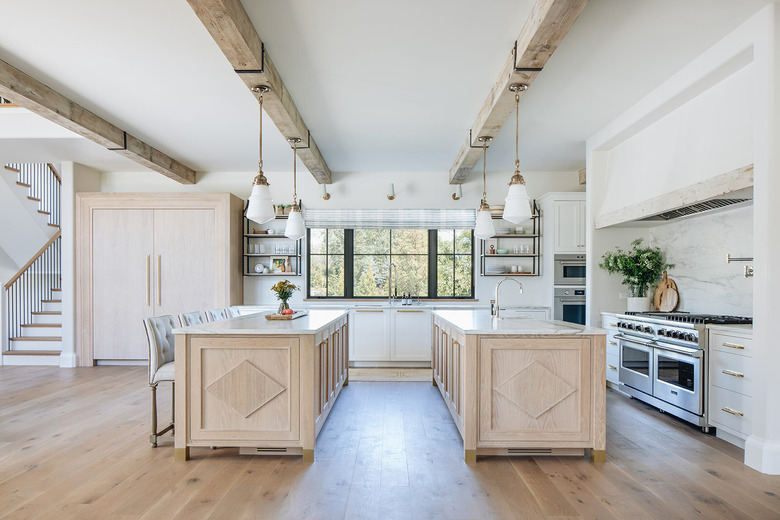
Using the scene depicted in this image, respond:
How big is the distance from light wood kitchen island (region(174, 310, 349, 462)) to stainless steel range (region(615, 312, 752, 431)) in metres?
2.80

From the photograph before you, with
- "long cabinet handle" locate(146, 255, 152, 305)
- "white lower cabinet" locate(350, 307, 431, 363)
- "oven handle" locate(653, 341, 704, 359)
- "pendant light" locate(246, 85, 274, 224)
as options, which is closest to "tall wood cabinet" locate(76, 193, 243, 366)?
"long cabinet handle" locate(146, 255, 152, 305)

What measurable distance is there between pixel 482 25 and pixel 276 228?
4.52 m

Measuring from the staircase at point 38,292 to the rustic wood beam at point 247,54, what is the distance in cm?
476

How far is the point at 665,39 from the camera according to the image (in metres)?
3.00

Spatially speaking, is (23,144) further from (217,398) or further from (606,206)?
(606,206)

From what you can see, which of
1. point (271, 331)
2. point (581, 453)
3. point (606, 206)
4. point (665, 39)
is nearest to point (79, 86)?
point (271, 331)

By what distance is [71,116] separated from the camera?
406cm

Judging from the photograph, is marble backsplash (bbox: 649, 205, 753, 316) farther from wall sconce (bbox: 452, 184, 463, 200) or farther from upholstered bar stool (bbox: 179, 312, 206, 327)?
upholstered bar stool (bbox: 179, 312, 206, 327)

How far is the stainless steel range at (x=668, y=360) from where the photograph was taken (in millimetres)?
3504

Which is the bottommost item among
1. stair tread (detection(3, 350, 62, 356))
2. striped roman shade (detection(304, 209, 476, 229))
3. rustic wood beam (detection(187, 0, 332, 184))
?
stair tread (detection(3, 350, 62, 356))

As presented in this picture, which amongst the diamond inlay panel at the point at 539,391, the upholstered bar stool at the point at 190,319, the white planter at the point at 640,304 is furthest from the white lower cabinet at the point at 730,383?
the upholstered bar stool at the point at 190,319

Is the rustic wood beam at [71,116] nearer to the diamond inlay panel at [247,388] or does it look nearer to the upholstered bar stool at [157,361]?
the upholstered bar stool at [157,361]

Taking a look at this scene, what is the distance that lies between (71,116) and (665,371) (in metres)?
5.44

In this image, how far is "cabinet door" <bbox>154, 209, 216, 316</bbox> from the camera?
614 centimetres
